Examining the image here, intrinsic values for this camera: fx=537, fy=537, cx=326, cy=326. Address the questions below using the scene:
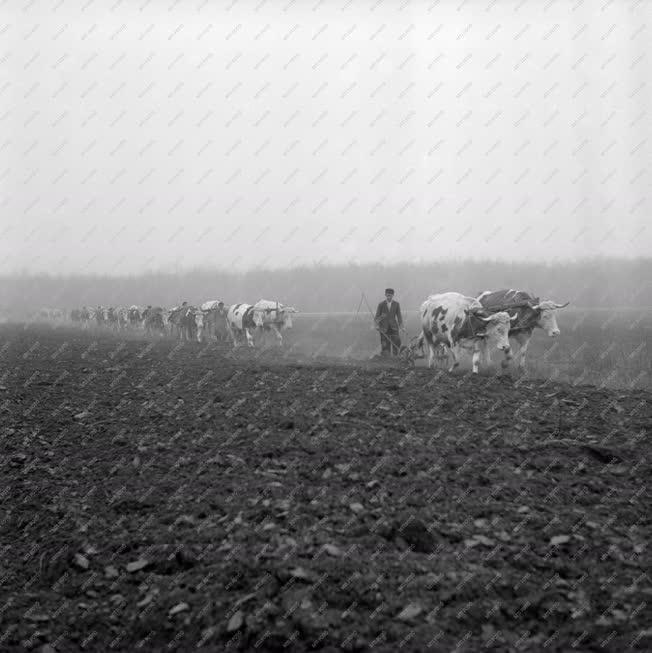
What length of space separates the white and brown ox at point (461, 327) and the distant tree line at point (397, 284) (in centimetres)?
2987

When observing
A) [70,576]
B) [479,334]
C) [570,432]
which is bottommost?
[70,576]

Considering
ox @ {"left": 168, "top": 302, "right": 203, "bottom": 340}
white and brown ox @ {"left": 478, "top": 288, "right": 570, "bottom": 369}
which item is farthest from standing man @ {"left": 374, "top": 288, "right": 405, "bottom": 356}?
ox @ {"left": 168, "top": 302, "right": 203, "bottom": 340}

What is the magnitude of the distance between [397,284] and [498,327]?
47.5 meters

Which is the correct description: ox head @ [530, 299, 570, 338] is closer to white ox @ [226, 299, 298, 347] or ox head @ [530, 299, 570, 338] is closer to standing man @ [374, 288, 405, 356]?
standing man @ [374, 288, 405, 356]

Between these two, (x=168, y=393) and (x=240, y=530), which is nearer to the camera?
(x=240, y=530)

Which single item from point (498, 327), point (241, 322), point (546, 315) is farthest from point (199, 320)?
point (498, 327)

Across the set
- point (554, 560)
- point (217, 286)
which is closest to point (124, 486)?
point (554, 560)

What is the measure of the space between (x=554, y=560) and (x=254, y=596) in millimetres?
2307

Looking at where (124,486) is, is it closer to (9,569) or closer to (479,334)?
(9,569)

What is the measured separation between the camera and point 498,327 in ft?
37.8

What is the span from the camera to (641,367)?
508 inches

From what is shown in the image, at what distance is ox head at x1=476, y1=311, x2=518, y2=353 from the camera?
11453 millimetres

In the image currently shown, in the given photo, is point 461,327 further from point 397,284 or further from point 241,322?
point 397,284

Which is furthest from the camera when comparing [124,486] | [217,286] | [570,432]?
[217,286]
